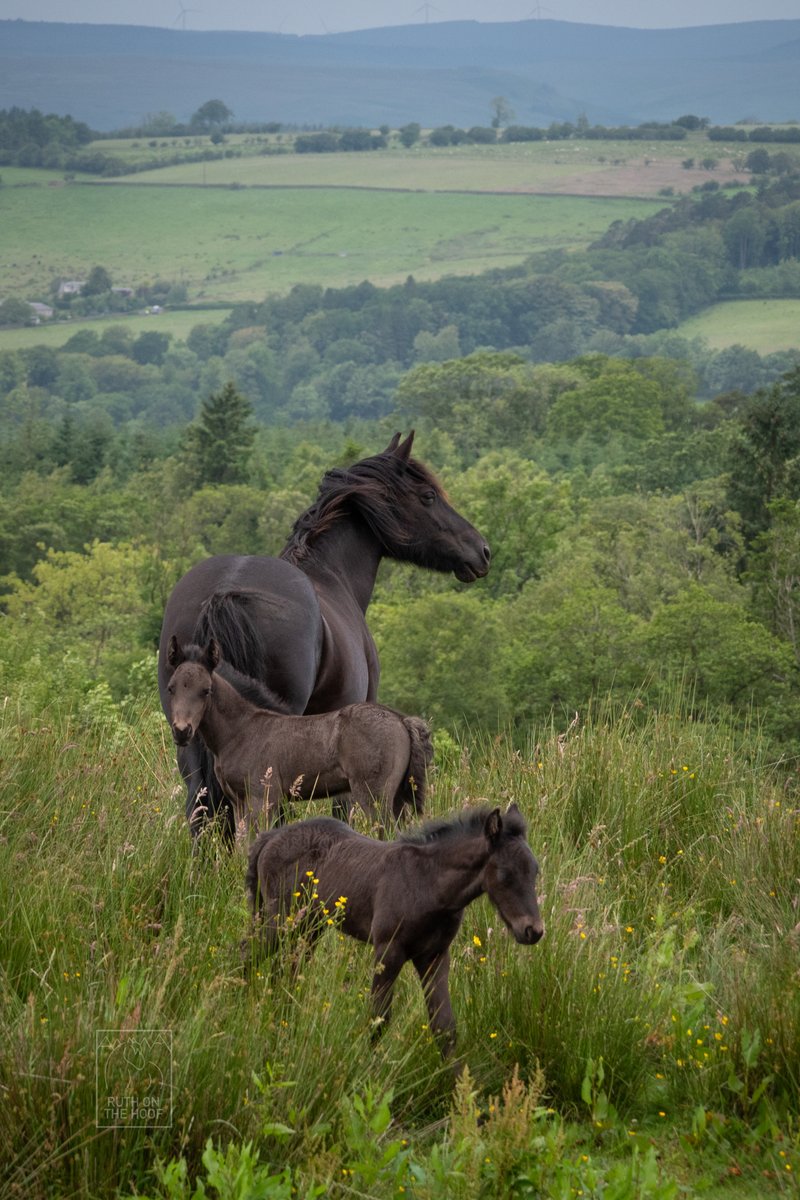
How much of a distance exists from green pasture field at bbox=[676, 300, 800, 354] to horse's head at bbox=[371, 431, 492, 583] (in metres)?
155

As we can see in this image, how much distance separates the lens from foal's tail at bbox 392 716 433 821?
6.16m

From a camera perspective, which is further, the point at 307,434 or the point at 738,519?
the point at 307,434

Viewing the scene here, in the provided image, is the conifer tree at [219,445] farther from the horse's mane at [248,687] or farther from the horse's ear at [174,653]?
the horse's ear at [174,653]

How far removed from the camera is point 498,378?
11288 centimetres

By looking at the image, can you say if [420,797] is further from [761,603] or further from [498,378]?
[498,378]

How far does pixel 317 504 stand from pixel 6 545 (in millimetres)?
70655

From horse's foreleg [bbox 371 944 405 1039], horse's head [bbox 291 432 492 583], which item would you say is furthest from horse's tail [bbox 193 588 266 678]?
horse's foreleg [bbox 371 944 405 1039]

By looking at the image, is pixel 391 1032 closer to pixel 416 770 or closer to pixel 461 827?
pixel 461 827

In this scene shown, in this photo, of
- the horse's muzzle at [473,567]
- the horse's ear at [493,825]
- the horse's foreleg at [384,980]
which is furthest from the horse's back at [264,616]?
the horse's ear at [493,825]

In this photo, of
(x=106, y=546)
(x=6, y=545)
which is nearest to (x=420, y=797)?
(x=106, y=546)

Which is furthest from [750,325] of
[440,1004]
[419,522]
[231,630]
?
[440,1004]

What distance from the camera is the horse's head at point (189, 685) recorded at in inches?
234

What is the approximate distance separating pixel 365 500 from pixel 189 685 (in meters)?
2.45

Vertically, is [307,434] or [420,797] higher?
[420,797]
